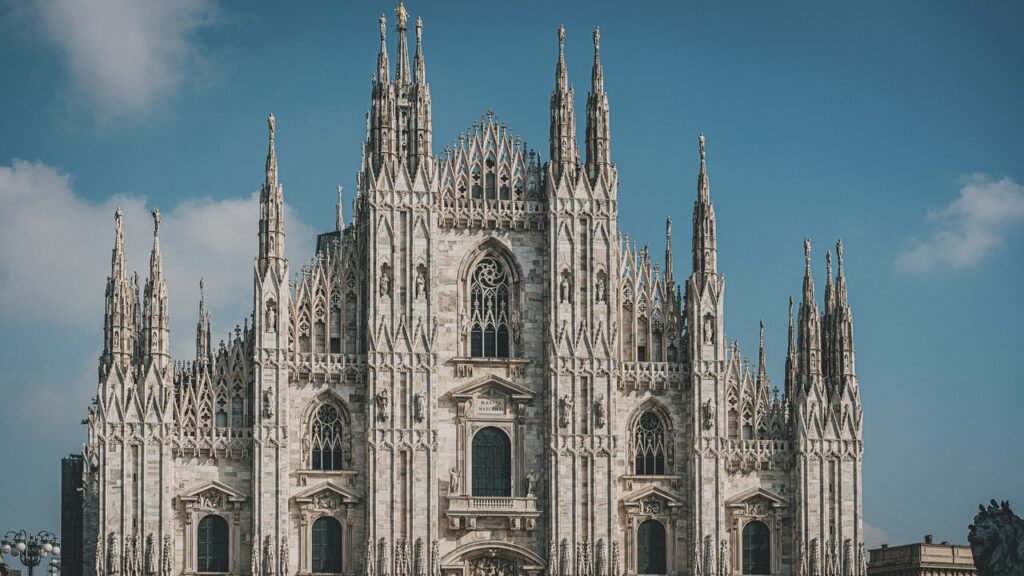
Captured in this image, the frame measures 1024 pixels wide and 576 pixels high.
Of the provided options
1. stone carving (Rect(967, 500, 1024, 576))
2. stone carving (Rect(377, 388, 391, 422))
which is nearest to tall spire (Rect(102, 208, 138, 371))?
stone carving (Rect(377, 388, 391, 422))

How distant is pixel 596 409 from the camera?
64.7 metres

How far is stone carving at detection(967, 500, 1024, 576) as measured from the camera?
32562 mm

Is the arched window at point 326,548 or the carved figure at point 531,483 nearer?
the arched window at point 326,548

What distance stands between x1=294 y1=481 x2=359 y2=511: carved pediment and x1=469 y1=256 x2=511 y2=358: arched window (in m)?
7.05

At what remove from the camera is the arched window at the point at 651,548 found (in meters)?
65.2

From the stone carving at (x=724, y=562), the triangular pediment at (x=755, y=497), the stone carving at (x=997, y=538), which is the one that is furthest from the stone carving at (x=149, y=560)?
the stone carving at (x=997, y=538)

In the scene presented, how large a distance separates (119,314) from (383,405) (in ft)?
32.7

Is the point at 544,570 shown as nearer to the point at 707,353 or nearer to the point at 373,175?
the point at 707,353

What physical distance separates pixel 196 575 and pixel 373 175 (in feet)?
51.7

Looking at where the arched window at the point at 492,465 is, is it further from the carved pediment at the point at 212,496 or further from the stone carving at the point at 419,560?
the carved pediment at the point at 212,496

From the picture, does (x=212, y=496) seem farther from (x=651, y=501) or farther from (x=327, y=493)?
(x=651, y=501)

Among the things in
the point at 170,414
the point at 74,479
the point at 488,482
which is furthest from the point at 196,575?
the point at 74,479

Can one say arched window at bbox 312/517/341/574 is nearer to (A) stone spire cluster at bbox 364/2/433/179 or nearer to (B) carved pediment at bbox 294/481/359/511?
(B) carved pediment at bbox 294/481/359/511

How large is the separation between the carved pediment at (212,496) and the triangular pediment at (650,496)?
46.2 feet
